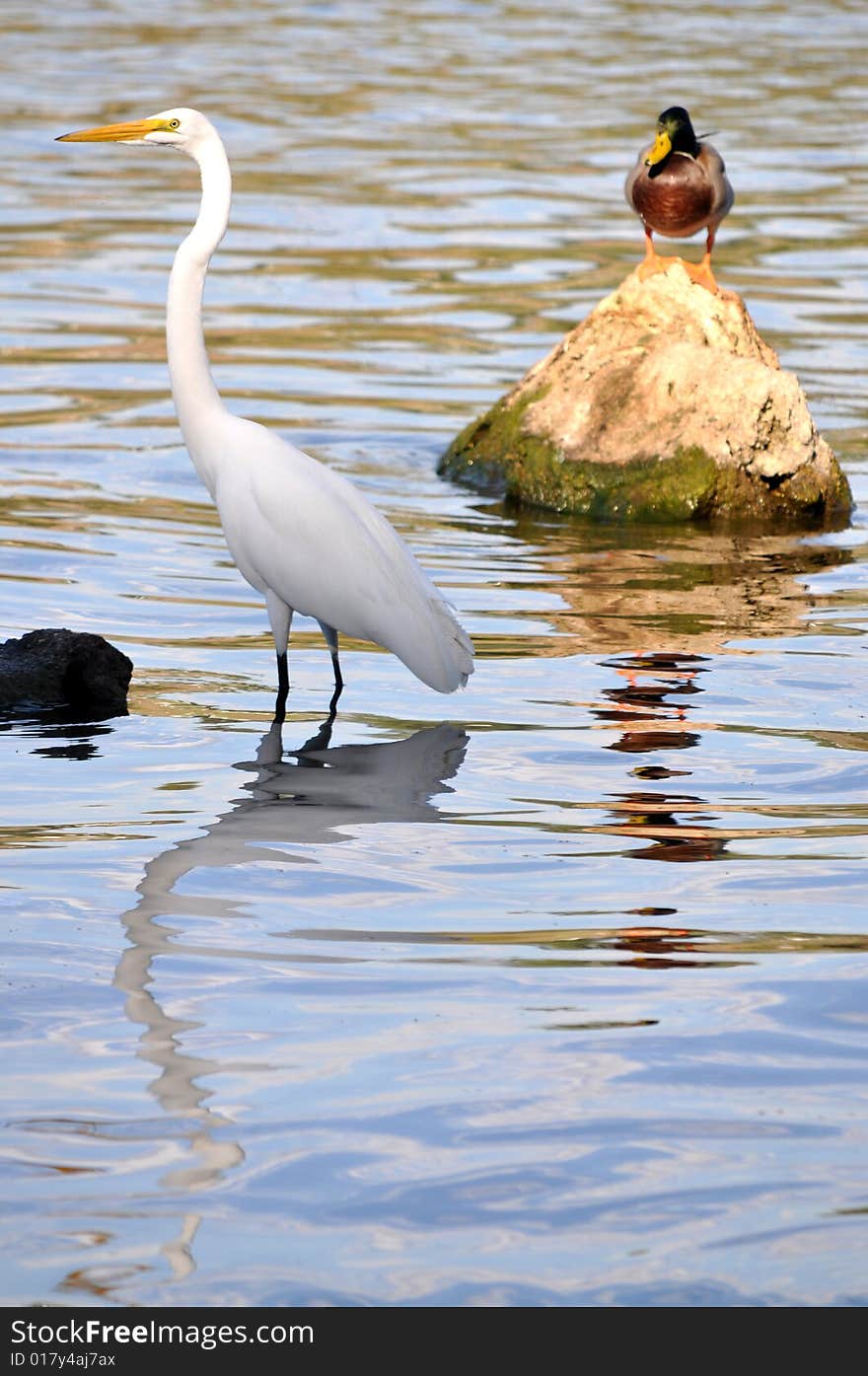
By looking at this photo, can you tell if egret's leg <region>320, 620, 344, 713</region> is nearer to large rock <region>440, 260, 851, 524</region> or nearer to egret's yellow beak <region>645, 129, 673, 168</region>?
large rock <region>440, 260, 851, 524</region>

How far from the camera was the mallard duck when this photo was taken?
38.7 feet

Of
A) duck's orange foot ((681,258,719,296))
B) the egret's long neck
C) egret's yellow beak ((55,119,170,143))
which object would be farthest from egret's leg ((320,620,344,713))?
duck's orange foot ((681,258,719,296))

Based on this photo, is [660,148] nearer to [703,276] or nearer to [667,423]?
[703,276]

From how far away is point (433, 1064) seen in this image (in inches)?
196

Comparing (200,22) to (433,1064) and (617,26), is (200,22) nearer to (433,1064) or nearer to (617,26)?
(617,26)

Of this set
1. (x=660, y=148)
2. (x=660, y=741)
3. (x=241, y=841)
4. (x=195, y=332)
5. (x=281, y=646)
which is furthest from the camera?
(x=660, y=148)

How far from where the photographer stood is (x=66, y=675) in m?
8.02

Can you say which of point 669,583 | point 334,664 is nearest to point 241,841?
point 334,664

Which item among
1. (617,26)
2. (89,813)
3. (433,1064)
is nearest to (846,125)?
(617,26)

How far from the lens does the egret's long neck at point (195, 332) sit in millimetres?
8633

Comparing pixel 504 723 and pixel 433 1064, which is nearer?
pixel 433 1064

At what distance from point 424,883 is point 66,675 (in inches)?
89.4

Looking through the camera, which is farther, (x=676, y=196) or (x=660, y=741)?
(x=676, y=196)
